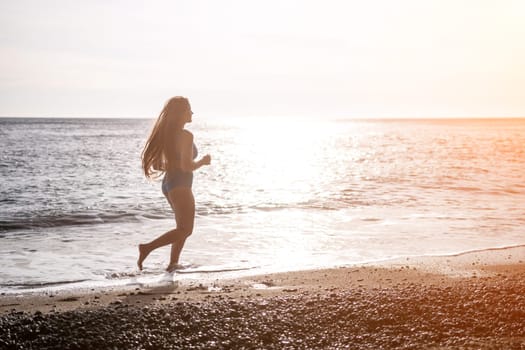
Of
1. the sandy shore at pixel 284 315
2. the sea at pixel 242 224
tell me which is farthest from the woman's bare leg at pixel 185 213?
the sandy shore at pixel 284 315

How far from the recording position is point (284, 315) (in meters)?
5.12

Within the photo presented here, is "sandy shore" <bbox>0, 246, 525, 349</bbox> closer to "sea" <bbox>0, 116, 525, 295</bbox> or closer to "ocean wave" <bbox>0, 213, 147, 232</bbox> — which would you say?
"sea" <bbox>0, 116, 525, 295</bbox>

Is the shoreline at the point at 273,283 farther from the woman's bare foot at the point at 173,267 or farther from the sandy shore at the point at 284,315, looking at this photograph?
the woman's bare foot at the point at 173,267

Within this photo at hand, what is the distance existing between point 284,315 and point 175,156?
2.64 meters

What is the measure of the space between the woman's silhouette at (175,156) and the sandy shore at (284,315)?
1027 mm

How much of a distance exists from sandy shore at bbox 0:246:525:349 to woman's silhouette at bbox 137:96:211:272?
1.03 metres

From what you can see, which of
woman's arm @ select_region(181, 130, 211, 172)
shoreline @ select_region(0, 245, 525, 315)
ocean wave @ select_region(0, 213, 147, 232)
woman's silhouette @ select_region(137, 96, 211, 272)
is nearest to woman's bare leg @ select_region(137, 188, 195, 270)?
woman's silhouette @ select_region(137, 96, 211, 272)

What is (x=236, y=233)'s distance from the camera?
1041 cm

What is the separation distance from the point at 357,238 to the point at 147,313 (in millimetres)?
5513

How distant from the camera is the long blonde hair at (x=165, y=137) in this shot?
686 centimetres

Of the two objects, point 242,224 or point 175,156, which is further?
point 242,224

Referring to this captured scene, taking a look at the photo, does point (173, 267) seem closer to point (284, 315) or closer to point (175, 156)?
point (175, 156)

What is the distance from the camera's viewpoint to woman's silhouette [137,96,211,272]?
686 centimetres

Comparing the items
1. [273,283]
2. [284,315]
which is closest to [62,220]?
[273,283]
